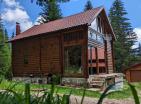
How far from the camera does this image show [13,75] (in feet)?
A: 98.8

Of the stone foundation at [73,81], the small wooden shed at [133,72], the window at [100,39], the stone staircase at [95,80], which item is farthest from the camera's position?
the small wooden shed at [133,72]

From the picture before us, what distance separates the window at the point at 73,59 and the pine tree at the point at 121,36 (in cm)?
3262

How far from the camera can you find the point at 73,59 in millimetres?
23922

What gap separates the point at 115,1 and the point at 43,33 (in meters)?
43.4

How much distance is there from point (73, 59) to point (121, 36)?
39.3m

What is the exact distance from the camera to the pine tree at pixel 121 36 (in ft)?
191

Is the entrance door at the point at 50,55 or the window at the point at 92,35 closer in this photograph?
the window at the point at 92,35

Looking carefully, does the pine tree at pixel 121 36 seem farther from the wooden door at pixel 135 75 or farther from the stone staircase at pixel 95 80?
the stone staircase at pixel 95 80

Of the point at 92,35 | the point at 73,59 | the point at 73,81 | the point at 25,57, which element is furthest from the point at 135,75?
the point at 73,81

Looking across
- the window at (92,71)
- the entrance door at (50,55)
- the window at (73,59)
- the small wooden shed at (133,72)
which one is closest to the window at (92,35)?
the window at (73,59)

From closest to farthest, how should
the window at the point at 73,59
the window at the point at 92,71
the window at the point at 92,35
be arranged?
the window at the point at 73,59 → the window at the point at 92,35 → the window at the point at 92,71

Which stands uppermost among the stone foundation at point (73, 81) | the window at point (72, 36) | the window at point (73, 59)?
the window at point (72, 36)

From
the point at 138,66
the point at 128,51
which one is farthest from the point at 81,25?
the point at 128,51

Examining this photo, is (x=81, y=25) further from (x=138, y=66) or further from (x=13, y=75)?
(x=138, y=66)
